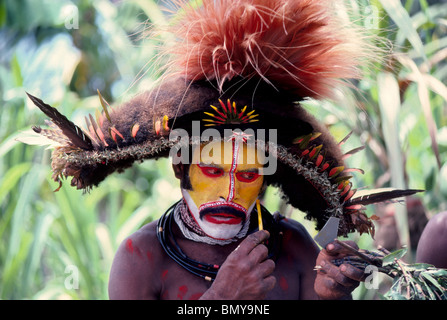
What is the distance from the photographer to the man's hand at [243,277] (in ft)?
4.58

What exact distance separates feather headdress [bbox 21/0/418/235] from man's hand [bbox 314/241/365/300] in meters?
0.17

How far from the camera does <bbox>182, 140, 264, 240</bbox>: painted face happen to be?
1.49 m

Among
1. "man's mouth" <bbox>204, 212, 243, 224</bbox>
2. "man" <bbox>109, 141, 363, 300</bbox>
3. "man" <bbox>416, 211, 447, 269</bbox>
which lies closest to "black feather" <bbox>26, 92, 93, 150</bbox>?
"man" <bbox>109, 141, 363, 300</bbox>

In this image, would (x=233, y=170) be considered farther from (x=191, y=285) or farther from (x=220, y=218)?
(x=191, y=285)

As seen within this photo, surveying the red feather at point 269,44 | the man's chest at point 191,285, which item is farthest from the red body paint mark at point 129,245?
the red feather at point 269,44

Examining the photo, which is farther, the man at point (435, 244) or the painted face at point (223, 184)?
the man at point (435, 244)

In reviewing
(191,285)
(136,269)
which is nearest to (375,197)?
(191,285)

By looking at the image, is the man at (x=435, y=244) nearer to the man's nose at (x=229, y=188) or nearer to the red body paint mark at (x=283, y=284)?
the red body paint mark at (x=283, y=284)

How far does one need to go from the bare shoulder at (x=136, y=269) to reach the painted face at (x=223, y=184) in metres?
0.18

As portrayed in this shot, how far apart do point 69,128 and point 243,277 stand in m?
0.67

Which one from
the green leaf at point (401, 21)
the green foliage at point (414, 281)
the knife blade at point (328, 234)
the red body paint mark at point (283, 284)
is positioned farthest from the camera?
the green leaf at point (401, 21)

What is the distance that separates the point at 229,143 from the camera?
1.50 metres
